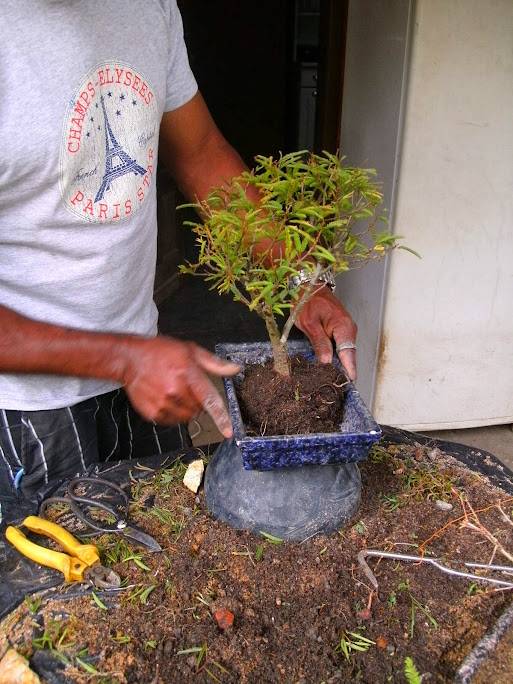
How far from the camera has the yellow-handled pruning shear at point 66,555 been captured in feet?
3.45

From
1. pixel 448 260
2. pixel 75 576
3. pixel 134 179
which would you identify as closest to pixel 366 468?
pixel 75 576

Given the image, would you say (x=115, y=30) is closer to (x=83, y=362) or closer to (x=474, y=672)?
(x=83, y=362)

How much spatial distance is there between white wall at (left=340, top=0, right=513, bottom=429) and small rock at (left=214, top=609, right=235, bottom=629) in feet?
6.12

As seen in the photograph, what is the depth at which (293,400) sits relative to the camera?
1.15 meters

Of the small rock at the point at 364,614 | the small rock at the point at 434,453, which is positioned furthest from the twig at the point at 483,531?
the small rock at the point at 364,614

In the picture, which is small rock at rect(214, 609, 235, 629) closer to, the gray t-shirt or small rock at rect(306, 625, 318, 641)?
small rock at rect(306, 625, 318, 641)

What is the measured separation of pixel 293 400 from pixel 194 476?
1.02 ft

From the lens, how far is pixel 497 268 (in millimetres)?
2666

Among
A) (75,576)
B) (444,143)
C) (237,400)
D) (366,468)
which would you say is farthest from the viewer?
(444,143)

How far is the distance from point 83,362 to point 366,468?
26.3 inches

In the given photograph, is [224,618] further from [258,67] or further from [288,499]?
[258,67]

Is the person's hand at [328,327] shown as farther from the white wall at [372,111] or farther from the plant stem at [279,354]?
the white wall at [372,111]

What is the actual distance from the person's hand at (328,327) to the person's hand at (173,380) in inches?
11.6

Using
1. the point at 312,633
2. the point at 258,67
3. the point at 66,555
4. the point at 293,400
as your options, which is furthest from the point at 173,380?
the point at 258,67
